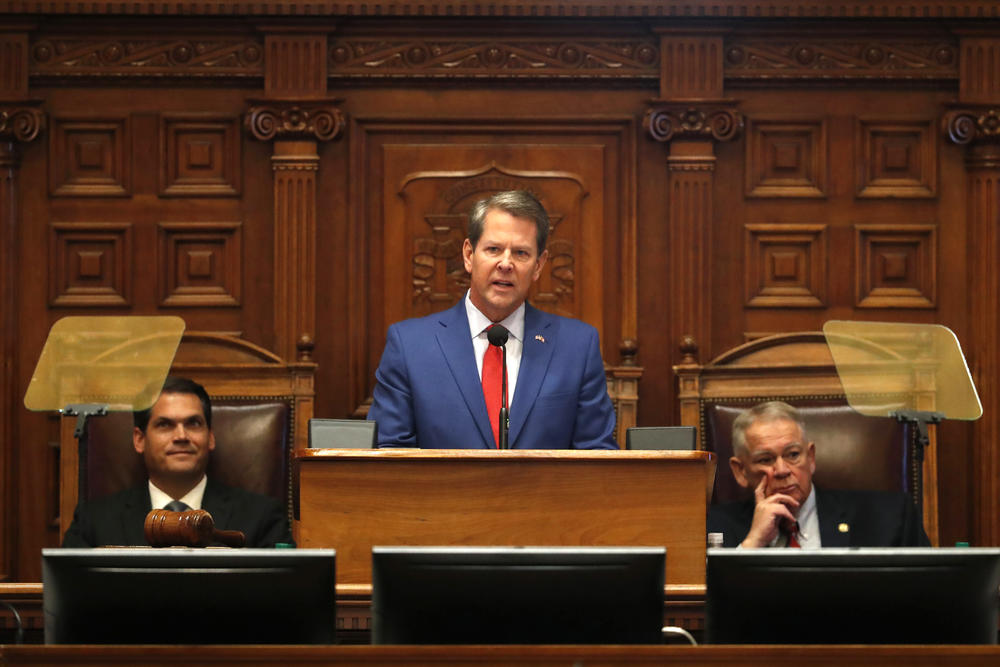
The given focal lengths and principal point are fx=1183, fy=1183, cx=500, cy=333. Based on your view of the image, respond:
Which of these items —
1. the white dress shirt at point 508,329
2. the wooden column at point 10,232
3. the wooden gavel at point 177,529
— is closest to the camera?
the wooden gavel at point 177,529

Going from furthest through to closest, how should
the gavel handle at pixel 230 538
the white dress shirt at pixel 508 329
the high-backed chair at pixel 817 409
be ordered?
the high-backed chair at pixel 817 409 → the white dress shirt at pixel 508 329 → the gavel handle at pixel 230 538

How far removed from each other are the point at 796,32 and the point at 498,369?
2040 millimetres

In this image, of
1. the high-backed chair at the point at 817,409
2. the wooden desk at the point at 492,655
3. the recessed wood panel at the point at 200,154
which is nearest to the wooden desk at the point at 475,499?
the wooden desk at the point at 492,655

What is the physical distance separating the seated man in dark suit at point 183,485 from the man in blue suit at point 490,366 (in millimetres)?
537

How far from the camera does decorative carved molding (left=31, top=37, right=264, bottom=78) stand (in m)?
4.12

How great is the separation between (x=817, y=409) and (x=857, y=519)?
1.51 feet

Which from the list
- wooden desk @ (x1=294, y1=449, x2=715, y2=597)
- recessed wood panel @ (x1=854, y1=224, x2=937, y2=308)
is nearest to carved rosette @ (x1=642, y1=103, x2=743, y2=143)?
recessed wood panel @ (x1=854, y1=224, x2=937, y2=308)

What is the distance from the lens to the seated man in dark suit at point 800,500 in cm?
300

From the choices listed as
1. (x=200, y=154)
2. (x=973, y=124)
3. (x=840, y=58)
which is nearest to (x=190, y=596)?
(x=200, y=154)

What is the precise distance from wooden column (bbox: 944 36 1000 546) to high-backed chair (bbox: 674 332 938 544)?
0.57 m

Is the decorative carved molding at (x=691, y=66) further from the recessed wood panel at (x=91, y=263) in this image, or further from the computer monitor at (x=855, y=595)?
the computer monitor at (x=855, y=595)

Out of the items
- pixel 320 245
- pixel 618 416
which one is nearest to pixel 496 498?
pixel 618 416

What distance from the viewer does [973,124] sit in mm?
4113

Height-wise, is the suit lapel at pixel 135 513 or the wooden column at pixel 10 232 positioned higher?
the wooden column at pixel 10 232
